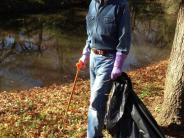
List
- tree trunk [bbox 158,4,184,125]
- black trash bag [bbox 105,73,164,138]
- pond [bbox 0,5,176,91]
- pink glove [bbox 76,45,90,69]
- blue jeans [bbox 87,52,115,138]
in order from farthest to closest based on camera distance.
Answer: pond [bbox 0,5,176,91]
tree trunk [bbox 158,4,184,125]
pink glove [bbox 76,45,90,69]
blue jeans [bbox 87,52,115,138]
black trash bag [bbox 105,73,164,138]

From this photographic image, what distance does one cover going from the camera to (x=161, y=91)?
9.62m

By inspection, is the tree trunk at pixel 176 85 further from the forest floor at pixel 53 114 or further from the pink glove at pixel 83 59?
the pink glove at pixel 83 59

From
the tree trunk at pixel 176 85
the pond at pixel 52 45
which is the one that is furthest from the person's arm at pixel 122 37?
the pond at pixel 52 45

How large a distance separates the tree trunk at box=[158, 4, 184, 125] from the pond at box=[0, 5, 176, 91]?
9.04 metres

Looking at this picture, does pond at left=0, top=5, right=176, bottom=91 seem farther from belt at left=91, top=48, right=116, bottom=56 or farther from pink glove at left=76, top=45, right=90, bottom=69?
belt at left=91, top=48, right=116, bottom=56

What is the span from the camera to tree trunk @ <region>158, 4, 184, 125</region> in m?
5.91

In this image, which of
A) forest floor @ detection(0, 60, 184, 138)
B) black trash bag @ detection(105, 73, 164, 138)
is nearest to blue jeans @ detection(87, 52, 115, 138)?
black trash bag @ detection(105, 73, 164, 138)

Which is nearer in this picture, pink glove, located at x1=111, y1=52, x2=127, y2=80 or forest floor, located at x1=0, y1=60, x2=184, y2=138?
pink glove, located at x1=111, y1=52, x2=127, y2=80

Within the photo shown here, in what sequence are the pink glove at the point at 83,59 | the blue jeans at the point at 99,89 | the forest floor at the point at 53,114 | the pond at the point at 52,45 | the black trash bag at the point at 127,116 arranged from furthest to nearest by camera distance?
the pond at the point at 52,45 < the forest floor at the point at 53,114 < the pink glove at the point at 83,59 < the blue jeans at the point at 99,89 < the black trash bag at the point at 127,116

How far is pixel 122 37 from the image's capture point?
202 inches

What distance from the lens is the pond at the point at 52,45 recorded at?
16.2m

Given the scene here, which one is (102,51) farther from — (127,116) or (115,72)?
(127,116)

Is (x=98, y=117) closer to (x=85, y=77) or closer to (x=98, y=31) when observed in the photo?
(x=98, y=31)

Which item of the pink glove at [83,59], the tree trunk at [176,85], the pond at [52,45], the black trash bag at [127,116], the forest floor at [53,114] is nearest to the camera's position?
the black trash bag at [127,116]
